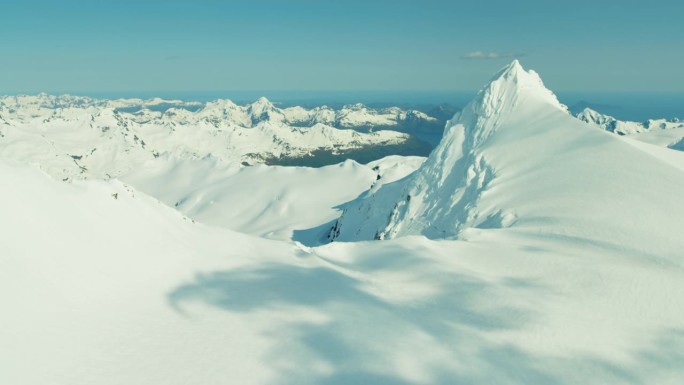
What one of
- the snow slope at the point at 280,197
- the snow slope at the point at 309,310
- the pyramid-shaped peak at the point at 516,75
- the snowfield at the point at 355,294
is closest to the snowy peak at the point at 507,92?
the pyramid-shaped peak at the point at 516,75

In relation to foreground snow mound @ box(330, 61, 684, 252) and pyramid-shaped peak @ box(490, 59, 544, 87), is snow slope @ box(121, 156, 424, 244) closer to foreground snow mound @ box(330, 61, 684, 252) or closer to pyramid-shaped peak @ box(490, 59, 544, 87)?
foreground snow mound @ box(330, 61, 684, 252)

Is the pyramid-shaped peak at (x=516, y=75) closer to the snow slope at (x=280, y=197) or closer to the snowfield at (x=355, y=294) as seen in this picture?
the snowfield at (x=355, y=294)

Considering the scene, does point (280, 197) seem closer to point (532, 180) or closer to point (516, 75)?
point (516, 75)

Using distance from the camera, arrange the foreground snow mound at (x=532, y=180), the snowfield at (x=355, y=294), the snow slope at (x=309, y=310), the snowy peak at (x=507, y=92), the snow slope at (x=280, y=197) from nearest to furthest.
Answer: the snow slope at (x=309, y=310), the snowfield at (x=355, y=294), the foreground snow mound at (x=532, y=180), the snowy peak at (x=507, y=92), the snow slope at (x=280, y=197)

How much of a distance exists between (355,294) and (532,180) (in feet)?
80.2

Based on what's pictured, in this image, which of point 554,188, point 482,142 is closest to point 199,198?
point 482,142

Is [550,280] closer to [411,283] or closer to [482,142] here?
[411,283]

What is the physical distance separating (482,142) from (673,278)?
3697cm

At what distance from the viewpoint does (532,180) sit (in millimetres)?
36188

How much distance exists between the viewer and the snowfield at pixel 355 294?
12547 mm

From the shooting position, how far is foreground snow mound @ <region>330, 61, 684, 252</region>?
24.5m

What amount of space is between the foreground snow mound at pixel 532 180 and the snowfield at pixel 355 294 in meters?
0.26

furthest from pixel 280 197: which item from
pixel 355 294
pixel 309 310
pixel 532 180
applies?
pixel 309 310

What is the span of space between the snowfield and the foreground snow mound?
26 cm
